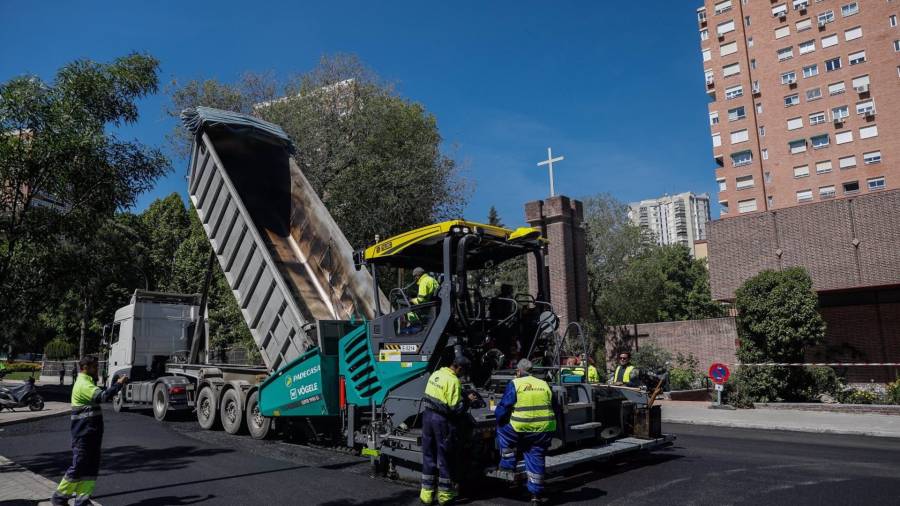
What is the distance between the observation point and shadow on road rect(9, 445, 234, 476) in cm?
787

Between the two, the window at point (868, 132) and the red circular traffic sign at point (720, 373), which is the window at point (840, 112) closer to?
the window at point (868, 132)

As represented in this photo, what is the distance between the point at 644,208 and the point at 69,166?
15873 cm

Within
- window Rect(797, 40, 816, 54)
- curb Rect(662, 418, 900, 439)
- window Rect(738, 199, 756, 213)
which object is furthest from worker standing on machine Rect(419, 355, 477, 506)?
window Rect(797, 40, 816, 54)

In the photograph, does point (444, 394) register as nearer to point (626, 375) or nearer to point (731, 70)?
point (626, 375)

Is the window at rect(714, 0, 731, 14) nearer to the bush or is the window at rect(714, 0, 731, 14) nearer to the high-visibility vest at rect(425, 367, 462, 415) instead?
the high-visibility vest at rect(425, 367, 462, 415)

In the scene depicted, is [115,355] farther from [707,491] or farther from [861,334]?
[861,334]

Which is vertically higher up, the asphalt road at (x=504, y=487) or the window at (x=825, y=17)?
the window at (x=825, y=17)

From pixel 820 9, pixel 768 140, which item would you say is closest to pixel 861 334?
pixel 768 140

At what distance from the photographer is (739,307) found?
15.9 m

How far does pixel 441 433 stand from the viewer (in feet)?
19.2

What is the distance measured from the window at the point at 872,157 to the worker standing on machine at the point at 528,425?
46391 mm

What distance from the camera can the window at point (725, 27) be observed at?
49.5 metres

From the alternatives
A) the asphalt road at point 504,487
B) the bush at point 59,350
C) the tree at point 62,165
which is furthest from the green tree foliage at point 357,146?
the bush at point 59,350

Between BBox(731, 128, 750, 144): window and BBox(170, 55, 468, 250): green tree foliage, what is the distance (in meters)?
35.1
